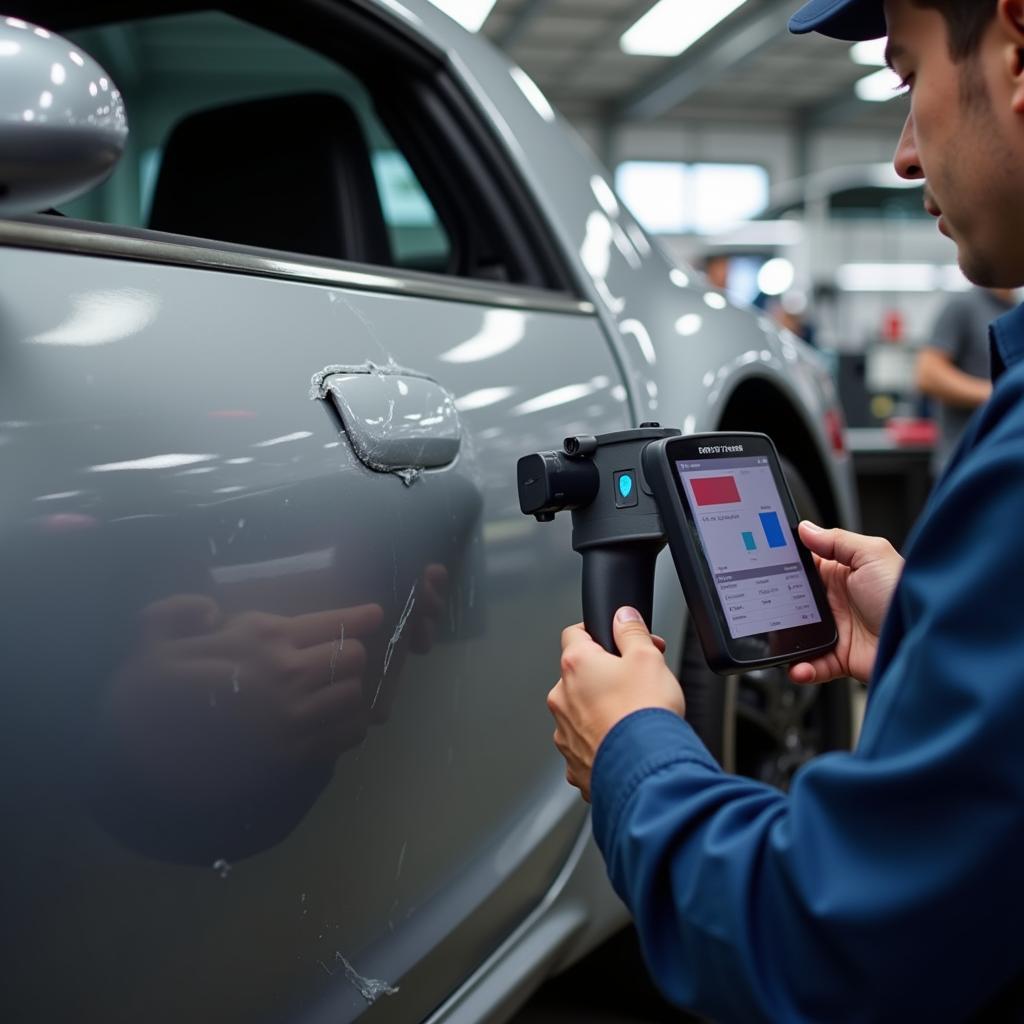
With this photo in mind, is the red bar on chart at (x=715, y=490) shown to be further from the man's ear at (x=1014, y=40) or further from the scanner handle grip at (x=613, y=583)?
the man's ear at (x=1014, y=40)

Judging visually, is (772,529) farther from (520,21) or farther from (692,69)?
(692,69)

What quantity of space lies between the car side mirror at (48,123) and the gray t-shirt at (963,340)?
346 cm

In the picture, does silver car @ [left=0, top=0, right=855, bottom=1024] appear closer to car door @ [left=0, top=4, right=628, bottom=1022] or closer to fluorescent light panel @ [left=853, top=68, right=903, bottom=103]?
car door @ [left=0, top=4, right=628, bottom=1022]

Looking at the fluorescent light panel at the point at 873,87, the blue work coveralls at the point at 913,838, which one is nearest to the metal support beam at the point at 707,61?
the fluorescent light panel at the point at 873,87

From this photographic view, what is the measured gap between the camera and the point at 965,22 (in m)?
0.72

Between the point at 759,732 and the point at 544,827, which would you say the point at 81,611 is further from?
the point at 759,732

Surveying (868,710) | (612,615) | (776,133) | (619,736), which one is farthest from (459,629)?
(776,133)

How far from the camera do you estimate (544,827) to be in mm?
1382

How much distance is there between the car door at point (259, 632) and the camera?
82 cm

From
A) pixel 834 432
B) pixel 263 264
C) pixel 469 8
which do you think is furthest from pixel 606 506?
pixel 469 8

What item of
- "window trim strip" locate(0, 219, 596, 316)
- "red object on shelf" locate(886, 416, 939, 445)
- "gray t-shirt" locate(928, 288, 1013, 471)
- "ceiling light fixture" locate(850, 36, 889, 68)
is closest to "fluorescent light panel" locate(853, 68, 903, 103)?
"ceiling light fixture" locate(850, 36, 889, 68)

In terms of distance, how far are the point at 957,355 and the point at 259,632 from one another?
339cm

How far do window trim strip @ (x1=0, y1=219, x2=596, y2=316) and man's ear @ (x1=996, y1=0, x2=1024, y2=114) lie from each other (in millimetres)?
630

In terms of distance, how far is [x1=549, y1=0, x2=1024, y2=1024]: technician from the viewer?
2.02 ft
